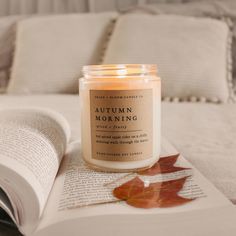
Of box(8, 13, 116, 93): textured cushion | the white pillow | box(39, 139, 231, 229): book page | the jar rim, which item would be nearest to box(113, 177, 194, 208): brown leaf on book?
box(39, 139, 231, 229): book page

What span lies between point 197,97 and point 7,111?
2.56 ft

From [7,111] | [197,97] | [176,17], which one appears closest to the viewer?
[7,111]

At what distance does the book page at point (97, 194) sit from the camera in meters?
0.38

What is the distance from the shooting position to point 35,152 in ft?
1.54

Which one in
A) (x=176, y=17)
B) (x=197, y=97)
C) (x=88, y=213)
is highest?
(x=176, y=17)

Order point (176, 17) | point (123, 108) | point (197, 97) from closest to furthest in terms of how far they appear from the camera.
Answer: point (123, 108), point (197, 97), point (176, 17)

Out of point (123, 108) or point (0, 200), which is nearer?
point (0, 200)

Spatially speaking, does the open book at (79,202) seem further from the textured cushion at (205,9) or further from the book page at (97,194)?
the textured cushion at (205,9)

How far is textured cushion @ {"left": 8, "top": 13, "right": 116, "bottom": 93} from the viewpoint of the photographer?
1444mm

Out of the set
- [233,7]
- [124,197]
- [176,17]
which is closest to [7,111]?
[124,197]

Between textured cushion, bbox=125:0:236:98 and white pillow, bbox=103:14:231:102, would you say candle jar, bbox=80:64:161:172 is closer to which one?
white pillow, bbox=103:14:231:102

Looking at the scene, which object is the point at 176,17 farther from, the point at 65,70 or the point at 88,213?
the point at 88,213

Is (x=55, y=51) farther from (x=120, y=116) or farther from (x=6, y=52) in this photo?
(x=120, y=116)

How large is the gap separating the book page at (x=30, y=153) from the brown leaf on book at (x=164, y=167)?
146 millimetres
